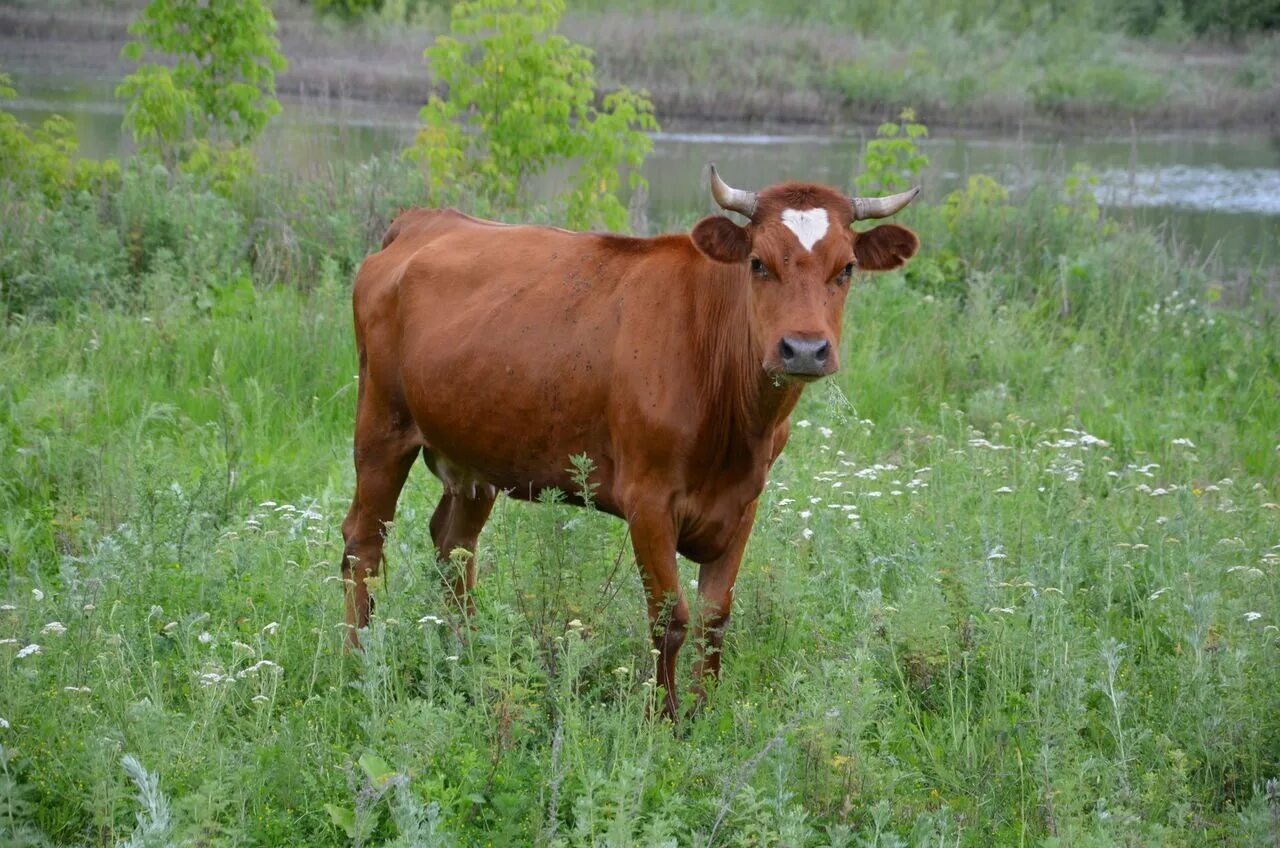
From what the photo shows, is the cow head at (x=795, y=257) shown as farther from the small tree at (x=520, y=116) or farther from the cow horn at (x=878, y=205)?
the small tree at (x=520, y=116)

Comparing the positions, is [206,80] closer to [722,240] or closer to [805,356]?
[722,240]

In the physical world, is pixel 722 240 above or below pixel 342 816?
above

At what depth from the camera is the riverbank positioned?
98.9 ft

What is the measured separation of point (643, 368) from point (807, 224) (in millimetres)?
775

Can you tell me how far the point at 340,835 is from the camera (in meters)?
4.07

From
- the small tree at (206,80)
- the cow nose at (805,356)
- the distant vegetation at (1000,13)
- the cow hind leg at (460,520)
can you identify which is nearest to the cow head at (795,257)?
the cow nose at (805,356)

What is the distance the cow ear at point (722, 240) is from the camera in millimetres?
5203

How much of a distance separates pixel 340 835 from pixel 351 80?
27.0 meters

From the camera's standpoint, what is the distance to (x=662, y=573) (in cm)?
512

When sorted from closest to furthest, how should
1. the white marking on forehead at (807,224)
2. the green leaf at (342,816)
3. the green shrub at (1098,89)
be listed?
the green leaf at (342,816) < the white marking on forehead at (807,224) < the green shrub at (1098,89)

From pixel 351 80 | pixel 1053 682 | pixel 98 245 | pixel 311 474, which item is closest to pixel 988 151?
pixel 351 80

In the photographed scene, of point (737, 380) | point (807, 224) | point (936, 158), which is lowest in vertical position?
point (936, 158)

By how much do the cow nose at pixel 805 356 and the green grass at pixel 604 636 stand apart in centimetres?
78

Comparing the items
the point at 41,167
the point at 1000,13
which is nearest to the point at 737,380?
the point at 41,167
